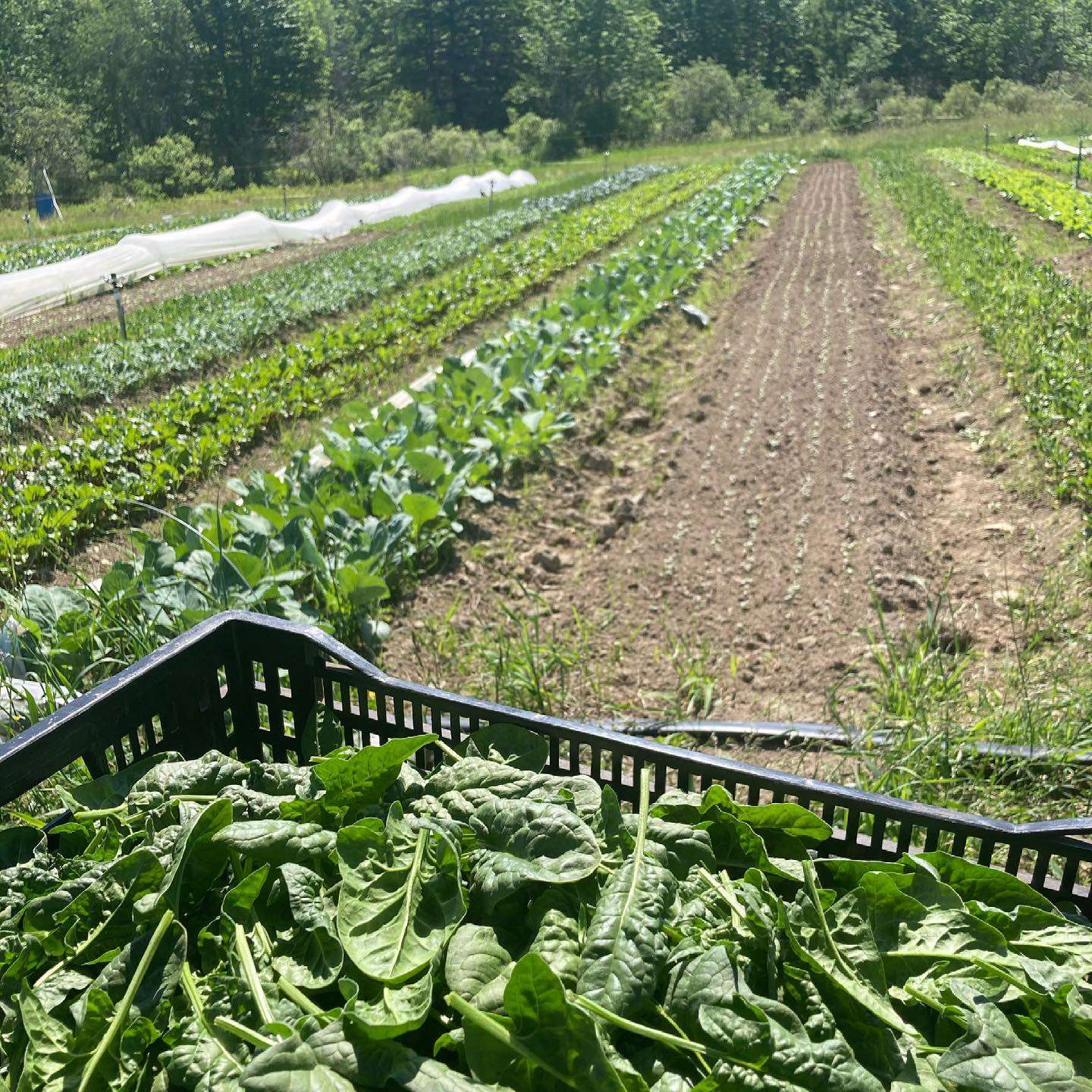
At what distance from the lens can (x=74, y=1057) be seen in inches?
43.8

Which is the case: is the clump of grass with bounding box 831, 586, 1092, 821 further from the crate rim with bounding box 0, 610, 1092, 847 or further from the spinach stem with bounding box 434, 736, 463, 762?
the spinach stem with bounding box 434, 736, 463, 762

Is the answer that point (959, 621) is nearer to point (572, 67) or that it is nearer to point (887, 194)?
point (887, 194)

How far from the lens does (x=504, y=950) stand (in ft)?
4.05

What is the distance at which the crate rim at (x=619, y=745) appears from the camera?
1417 mm

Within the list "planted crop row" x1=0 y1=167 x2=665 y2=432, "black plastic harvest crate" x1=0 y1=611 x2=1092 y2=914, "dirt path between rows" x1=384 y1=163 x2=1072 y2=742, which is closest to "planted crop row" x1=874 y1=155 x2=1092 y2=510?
"dirt path between rows" x1=384 y1=163 x2=1072 y2=742

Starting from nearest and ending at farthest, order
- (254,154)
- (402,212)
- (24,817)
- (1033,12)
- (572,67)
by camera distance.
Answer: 1. (24,817)
2. (402,212)
3. (254,154)
4. (572,67)
5. (1033,12)

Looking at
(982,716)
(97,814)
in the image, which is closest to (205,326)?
(982,716)

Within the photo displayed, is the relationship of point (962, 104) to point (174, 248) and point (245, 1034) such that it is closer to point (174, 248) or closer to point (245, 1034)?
point (174, 248)

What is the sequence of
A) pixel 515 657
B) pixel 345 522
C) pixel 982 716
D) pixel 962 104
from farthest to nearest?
1. pixel 962 104
2. pixel 345 522
3. pixel 515 657
4. pixel 982 716

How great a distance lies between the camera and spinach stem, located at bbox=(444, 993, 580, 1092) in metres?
1.04

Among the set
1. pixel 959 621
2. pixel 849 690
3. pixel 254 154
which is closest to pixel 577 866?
pixel 849 690

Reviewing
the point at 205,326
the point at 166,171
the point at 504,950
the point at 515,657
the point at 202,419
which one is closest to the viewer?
the point at 504,950

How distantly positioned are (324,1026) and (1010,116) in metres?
47.9

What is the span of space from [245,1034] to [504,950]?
1.07 ft
